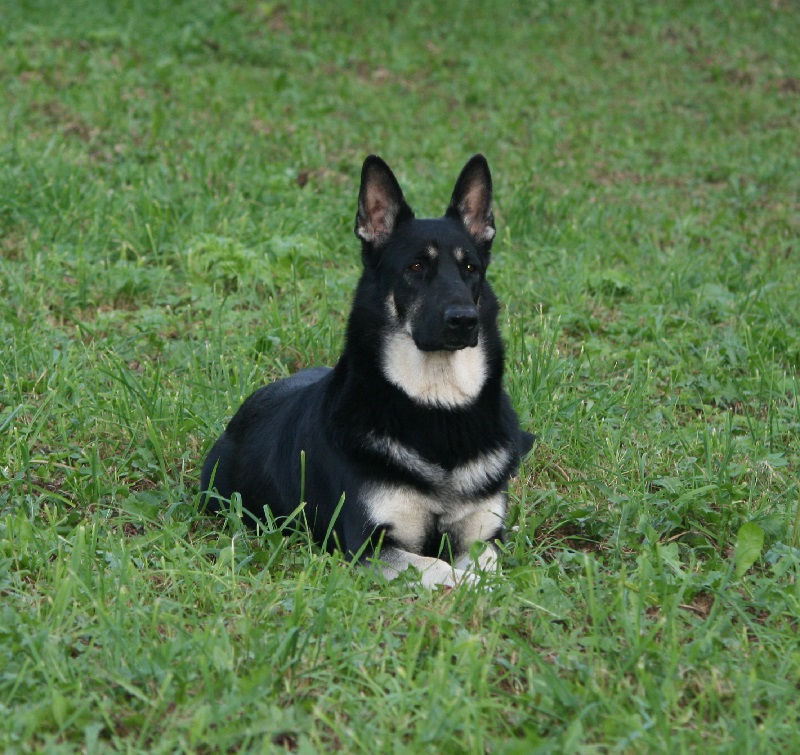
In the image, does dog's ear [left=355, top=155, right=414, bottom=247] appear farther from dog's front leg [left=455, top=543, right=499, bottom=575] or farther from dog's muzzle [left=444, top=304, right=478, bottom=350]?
dog's front leg [left=455, top=543, right=499, bottom=575]

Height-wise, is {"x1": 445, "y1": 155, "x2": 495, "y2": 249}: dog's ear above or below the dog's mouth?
above

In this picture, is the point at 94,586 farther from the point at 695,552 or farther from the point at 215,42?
the point at 215,42

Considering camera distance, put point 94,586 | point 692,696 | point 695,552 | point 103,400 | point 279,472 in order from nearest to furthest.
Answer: point 692,696, point 94,586, point 695,552, point 279,472, point 103,400

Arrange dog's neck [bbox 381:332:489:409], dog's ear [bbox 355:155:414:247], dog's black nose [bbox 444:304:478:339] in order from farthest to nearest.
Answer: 1. dog's ear [bbox 355:155:414:247]
2. dog's neck [bbox 381:332:489:409]
3. dog's black nose [bbox 444:304:478:339]

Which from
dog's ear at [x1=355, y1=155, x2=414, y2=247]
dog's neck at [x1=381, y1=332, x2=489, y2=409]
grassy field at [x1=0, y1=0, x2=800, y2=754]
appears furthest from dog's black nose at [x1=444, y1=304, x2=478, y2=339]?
grassy field at [x1=0, y1=0, x2=800, y2=754]

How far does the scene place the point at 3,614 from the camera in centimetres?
304

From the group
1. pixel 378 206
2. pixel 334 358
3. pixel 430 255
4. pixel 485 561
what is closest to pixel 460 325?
pixel 430 255

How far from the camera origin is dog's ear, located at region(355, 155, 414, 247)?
164 inches

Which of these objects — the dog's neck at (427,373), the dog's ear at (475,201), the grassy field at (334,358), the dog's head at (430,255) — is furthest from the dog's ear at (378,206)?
the grassy field at (334,358)

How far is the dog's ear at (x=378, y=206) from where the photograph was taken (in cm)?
417

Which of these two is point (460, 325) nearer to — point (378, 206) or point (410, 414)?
point (410, 414)

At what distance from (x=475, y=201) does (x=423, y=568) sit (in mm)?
1592

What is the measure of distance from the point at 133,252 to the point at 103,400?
217cm

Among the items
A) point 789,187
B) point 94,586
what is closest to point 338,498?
point 94,586
